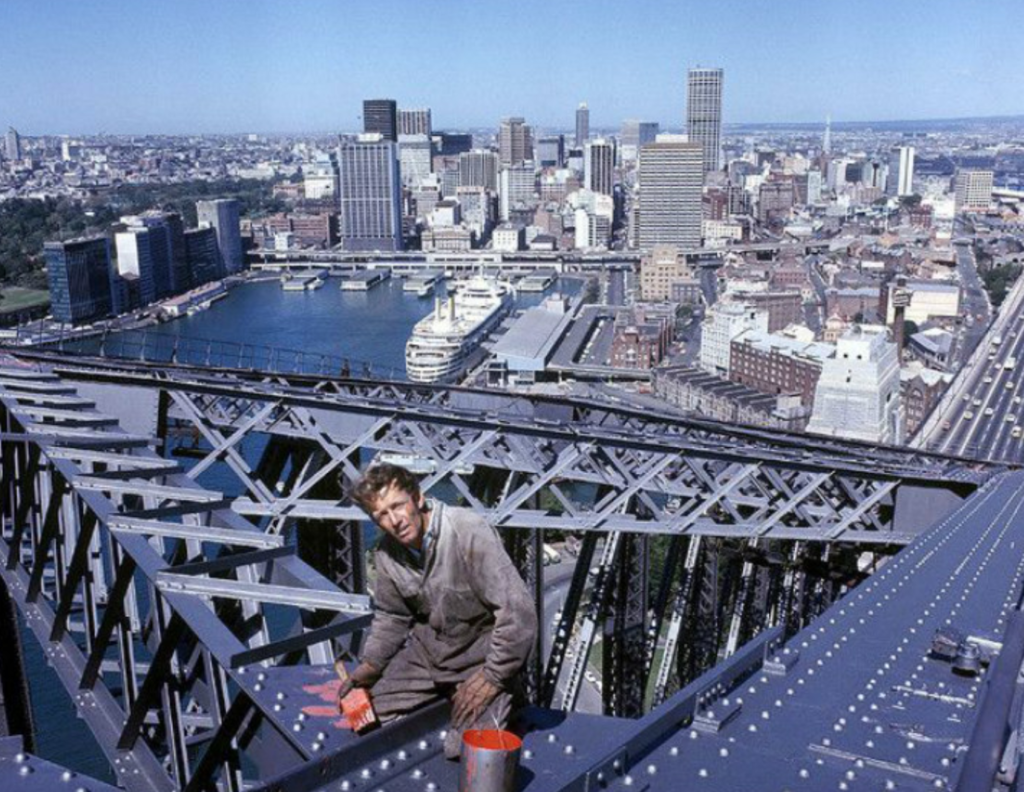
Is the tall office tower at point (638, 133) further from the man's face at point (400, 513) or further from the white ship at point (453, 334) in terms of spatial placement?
the man's face at point (400, 513)

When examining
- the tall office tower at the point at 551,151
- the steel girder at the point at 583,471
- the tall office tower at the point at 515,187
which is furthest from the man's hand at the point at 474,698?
the tall office tower at the point at 551,151

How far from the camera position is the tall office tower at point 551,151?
34875 millimetres


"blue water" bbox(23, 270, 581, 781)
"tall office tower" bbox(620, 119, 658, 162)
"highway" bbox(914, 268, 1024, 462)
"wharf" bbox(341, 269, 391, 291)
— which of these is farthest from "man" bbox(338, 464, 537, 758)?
"tall office tower" bbox(620, 119, 658, 162)

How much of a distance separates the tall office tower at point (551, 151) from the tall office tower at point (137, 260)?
70.8 feet

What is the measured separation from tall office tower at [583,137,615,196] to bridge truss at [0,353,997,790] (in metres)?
22.9

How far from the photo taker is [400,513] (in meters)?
0.56

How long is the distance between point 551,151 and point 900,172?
1120 cm

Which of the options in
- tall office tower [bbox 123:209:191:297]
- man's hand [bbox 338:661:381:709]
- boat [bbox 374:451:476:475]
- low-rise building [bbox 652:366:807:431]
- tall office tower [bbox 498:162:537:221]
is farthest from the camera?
tall office tower [bbox 498:162:537:221]

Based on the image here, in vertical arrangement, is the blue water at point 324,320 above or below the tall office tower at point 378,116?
below

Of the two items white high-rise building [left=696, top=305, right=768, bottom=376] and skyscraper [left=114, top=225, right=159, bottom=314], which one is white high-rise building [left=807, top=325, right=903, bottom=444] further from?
skyscraper [left=114, top=225, right=159, bottom=314]

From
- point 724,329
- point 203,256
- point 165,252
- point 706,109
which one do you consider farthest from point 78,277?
point 706,109

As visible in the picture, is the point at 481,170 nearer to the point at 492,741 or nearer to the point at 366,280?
the point at 366,280

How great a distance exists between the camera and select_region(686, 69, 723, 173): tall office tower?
105ft

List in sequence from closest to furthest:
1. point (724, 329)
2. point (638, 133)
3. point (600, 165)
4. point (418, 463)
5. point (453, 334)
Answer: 1. point (418, 463)
2. point (724, 329)
3. point (453, 334)
4. point (600, 165)
5. point (638, 133)
